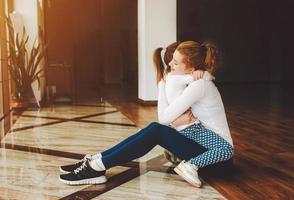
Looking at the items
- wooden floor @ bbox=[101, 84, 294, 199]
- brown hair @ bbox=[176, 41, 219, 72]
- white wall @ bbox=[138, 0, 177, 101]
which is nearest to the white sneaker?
wooden floor @ bbox=[101, 84, 294, 199]

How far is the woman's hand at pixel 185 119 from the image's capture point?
2506 mm

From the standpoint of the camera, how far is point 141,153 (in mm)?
2367

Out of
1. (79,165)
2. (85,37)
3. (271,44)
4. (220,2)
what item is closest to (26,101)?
(79,165)

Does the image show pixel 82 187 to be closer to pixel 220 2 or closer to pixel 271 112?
pixel 271 112

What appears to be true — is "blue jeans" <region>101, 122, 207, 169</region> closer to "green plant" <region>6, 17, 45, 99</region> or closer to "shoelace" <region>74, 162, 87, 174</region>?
"shoelace" <region>74, 162, 87, 174</region>

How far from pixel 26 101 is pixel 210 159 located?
4215 mm

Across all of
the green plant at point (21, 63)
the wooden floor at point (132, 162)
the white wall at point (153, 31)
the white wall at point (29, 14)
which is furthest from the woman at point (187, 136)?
the white wall at point (29, 14)

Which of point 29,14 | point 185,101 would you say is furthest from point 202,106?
point 29,14

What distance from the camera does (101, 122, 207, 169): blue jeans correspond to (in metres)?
2.35

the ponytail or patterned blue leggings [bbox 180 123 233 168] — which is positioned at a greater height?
the ponytail

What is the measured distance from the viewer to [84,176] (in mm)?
2395

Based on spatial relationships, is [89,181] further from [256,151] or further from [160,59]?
[256,151]

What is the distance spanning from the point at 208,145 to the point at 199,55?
513 mm

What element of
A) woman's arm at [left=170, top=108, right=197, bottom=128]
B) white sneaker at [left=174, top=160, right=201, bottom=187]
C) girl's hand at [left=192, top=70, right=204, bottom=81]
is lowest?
white sneaker at [left=174, top=160, right=201, bottom=187]
